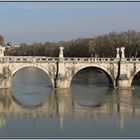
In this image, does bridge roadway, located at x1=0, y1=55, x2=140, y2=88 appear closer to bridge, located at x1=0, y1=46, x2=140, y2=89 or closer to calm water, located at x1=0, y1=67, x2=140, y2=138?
bridge, located at x1=0, y1=46, x2=140, y2=89

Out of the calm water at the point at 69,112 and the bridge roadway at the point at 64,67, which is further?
the bridge roadway at the point at 64,67

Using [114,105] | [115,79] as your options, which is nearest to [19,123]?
[114,105]

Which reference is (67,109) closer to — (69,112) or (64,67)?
(69,112)

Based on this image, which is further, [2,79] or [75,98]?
[2,79]

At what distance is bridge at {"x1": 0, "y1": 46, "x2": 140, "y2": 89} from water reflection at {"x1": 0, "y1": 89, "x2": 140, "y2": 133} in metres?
1.22

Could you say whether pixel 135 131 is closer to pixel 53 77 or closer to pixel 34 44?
pixel 53 77

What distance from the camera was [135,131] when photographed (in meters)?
19.0

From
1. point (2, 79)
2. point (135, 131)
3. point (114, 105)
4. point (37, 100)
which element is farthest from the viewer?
point (2, 79)

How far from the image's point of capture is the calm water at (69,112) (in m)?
18.9

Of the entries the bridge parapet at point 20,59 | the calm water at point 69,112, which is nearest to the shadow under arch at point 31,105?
the calm water at point 69,112

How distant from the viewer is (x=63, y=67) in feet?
105

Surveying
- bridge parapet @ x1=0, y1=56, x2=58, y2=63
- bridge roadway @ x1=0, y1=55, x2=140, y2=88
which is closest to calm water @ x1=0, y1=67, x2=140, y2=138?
bridge roadway @ x1=0, y1=55, x2=140, y2=88

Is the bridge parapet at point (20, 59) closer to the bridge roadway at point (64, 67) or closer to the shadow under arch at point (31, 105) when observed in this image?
the bridge roadway at point (64, 67)

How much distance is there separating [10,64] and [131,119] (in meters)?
12.6
